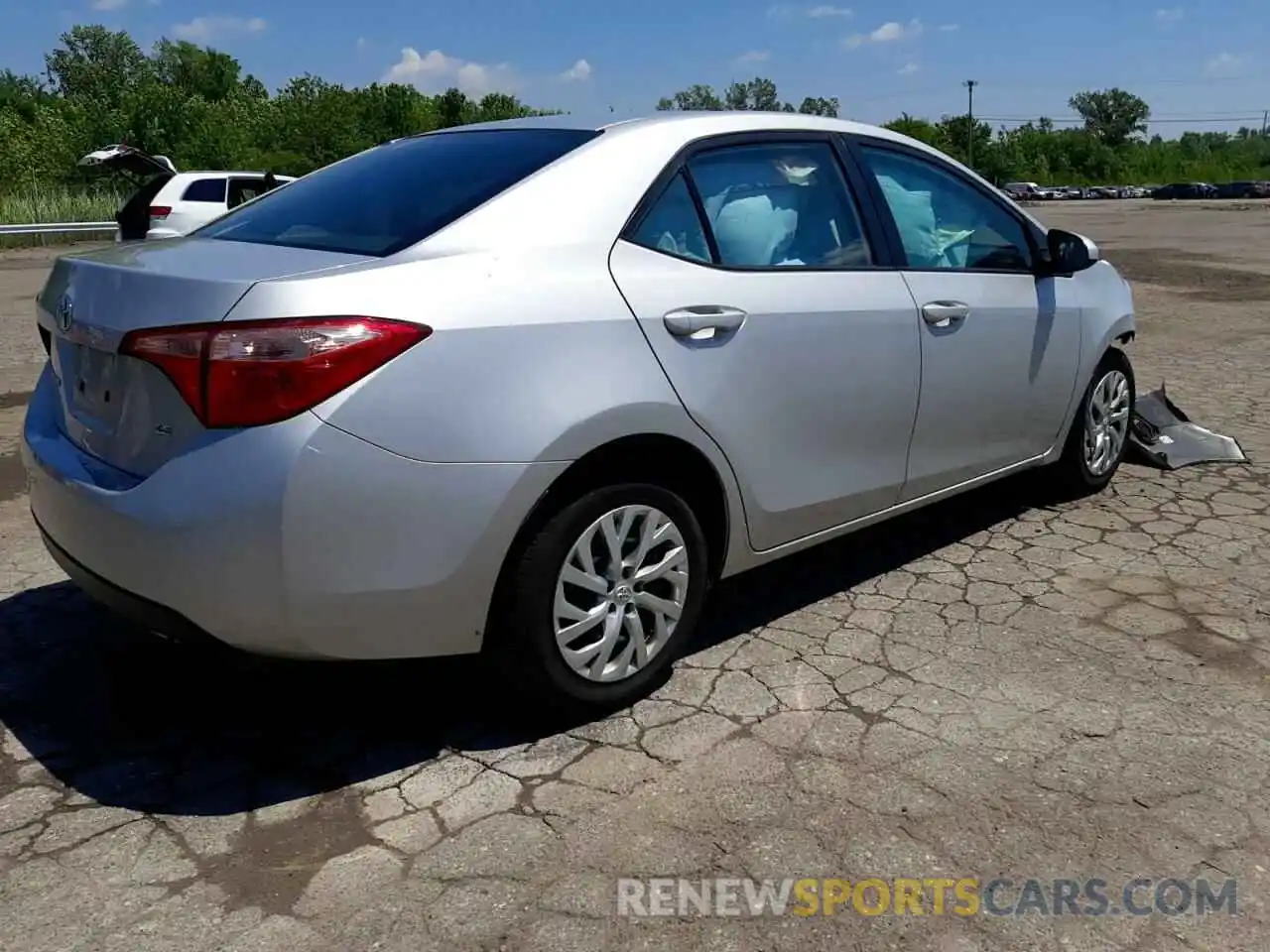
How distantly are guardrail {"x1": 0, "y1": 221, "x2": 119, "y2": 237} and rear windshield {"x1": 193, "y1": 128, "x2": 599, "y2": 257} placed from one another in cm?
2176

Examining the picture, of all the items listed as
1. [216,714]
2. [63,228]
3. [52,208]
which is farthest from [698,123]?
[52,208]

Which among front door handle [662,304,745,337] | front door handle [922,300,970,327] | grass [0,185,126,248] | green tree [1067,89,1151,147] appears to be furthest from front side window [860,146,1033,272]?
green tree [1067,89,1151,147]

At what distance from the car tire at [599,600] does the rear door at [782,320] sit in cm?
29

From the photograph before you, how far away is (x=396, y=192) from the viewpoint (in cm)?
318

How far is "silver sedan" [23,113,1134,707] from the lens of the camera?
2.44m

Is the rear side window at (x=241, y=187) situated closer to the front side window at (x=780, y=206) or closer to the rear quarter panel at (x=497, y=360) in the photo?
the front side window at (x=780, y=206)

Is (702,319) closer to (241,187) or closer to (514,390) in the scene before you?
(514,390)

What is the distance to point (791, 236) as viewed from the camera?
349cm

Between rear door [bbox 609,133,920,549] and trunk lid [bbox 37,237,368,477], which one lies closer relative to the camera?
trunk lid [bbox 37,237,368,477]

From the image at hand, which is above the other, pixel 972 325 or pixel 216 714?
pixel 972 325

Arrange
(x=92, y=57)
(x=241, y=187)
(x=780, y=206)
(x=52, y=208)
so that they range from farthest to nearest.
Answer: (x=92, y=57) < (x=52, y=208) < (x=241, y=187) < (x=780, y=206)

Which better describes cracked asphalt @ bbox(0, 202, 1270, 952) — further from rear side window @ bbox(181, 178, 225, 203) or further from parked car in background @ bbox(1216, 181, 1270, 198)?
parked car in background @ bbox(1216, 181, 1270, 198)

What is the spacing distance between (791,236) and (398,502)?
1642mm

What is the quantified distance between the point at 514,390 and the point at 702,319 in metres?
0.67
